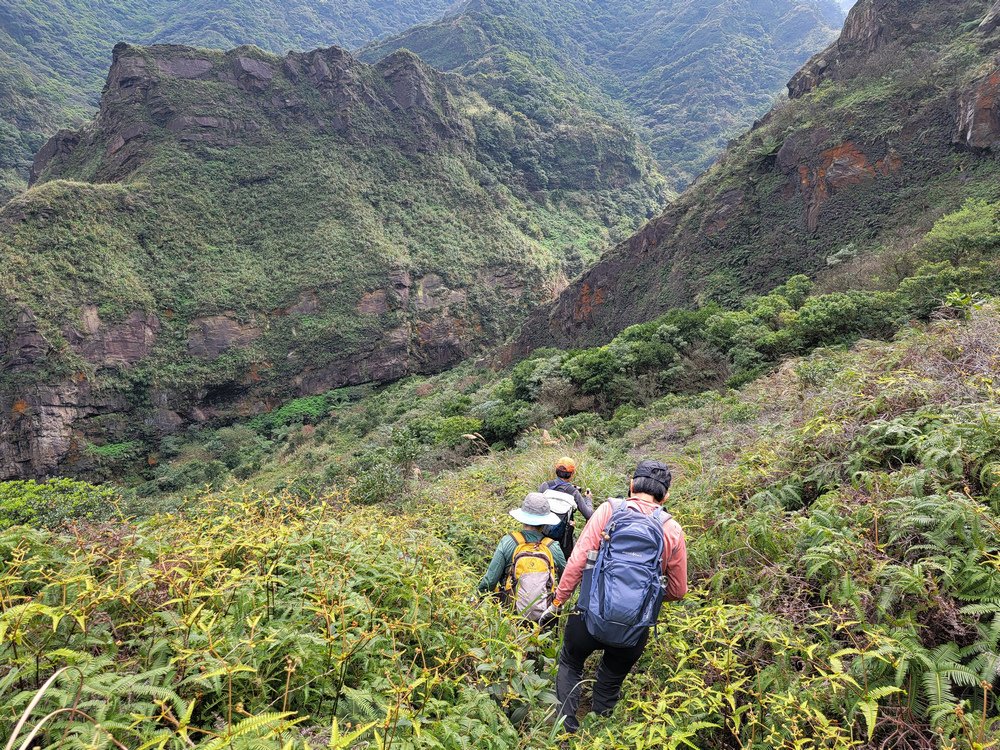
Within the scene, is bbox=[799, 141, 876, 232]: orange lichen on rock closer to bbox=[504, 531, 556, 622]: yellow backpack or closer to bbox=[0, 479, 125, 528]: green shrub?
bbox=[504, 531, 556, 622]: yellow backpack

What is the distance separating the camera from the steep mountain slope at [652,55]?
256ft

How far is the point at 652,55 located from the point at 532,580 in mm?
128265

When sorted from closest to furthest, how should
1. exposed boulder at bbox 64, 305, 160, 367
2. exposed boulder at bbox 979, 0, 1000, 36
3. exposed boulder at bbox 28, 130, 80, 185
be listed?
exposed boulder at bbox 979, 0, 1000, 36, exposed boulder at bbox 64, 305, 160, 367, exposed boulder at bbox 28, 130, 80, 185

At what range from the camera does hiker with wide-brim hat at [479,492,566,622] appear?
3.14m

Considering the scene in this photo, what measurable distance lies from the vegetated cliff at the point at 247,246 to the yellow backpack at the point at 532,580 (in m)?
33.5

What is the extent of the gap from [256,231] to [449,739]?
43396 mm

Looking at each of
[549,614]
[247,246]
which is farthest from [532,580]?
[247,246]

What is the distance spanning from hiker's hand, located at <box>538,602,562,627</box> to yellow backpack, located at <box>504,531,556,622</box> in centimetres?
4

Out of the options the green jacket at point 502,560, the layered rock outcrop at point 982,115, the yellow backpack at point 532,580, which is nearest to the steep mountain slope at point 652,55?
the layered rock outcrop at point 982,115

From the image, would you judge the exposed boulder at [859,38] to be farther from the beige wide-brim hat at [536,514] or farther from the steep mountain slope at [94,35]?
the steep mountain slope at [94,35]

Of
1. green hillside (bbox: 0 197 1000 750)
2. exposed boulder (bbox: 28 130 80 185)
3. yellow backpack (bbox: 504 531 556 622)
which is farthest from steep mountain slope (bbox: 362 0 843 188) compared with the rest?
yellow backpack (bbox: 504 531 556 622)

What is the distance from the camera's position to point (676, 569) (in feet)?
8.88

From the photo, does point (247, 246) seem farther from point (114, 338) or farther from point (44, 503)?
point (44, 503)

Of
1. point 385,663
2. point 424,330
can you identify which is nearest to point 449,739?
point 385,663
